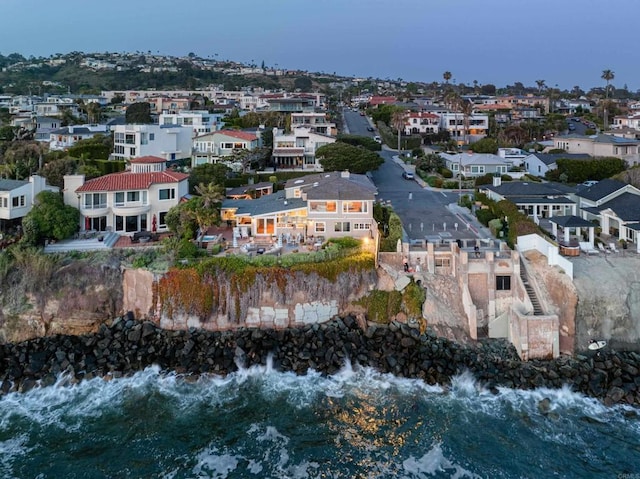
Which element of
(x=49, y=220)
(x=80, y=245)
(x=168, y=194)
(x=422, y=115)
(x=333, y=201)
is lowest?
(x=80, y=245)

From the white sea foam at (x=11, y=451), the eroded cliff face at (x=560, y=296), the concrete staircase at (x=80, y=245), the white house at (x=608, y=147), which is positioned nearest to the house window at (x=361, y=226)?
the eroded cliff face at (x=560, y=296)

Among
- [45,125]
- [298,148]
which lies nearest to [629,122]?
[298,148]

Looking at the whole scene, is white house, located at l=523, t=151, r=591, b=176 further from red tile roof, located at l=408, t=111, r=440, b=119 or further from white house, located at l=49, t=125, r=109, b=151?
white house, located at l=49, t=125, r=109, b=151

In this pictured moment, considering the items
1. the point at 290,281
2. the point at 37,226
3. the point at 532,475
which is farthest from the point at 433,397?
the point at 37,226

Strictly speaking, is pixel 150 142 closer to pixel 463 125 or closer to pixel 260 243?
pixel 260 243

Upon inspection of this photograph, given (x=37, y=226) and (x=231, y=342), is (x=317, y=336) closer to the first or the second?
(x=231, y=342)
